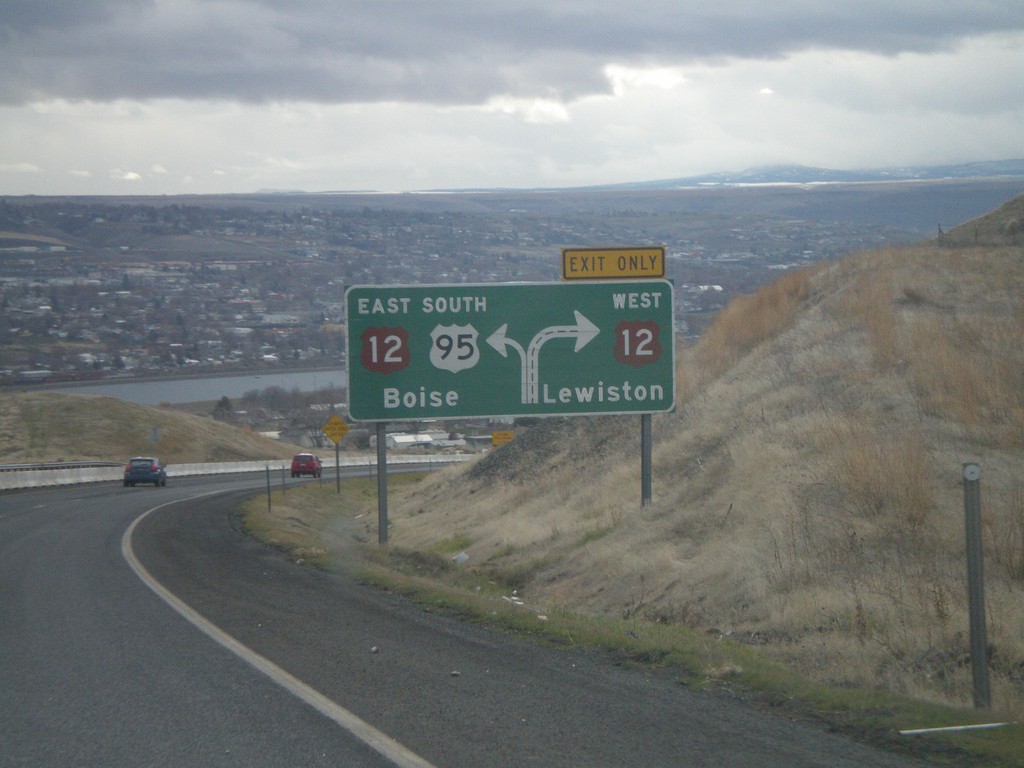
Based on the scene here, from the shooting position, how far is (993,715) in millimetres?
6488

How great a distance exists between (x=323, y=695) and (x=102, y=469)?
4835 centimetres

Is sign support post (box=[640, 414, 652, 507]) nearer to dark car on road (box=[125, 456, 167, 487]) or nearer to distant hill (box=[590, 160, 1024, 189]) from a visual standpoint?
dark car on road (box=[125, 456, 167, 487])

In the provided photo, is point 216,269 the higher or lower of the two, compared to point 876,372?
higher

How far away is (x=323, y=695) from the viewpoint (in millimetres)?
7441

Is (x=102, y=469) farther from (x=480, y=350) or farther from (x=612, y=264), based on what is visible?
(x=612, y=264)

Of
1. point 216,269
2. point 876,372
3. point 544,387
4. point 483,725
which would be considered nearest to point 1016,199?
point 876,372

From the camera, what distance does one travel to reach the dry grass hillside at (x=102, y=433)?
2571 inches

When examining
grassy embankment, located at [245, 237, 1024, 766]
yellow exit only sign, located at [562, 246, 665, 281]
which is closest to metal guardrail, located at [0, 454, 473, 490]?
grassy embankment, located at [245, 237, 1024, 766]

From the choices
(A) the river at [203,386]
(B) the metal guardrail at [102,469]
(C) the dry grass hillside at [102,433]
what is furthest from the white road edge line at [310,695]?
(A) the river at [203,386]

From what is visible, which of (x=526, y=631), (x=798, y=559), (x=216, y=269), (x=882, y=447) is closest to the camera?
(x=526, y=631)

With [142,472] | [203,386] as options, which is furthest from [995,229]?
[203,386]

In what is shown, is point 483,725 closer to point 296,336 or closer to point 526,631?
point 526,631

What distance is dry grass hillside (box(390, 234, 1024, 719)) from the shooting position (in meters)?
9.37

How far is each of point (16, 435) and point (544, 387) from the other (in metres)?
57.4
